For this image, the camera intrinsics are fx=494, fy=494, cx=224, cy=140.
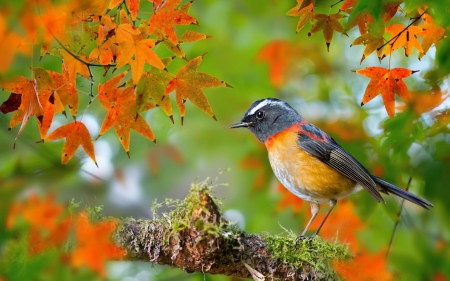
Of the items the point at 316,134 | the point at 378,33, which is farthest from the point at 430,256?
the point at 378,33

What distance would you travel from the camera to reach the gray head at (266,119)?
5.10m

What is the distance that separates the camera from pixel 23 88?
301 cm

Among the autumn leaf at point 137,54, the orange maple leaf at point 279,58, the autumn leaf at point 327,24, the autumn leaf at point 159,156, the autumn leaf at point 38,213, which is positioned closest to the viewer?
the autumn leaf at point 137,54

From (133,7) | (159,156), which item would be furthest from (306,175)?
(159,156)

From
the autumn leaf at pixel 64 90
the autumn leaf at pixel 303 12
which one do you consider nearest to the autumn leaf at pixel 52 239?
the autumn leaf at pixel 64 90

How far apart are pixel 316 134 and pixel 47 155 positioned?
9.69 ft

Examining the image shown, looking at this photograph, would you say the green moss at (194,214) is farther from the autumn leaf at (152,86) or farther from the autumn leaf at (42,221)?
the autumn leaf at (42,221)

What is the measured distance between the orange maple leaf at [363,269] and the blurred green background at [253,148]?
29 centimetres

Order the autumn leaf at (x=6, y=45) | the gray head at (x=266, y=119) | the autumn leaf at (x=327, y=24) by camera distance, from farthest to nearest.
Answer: the gray head at (x=266, y=119), the autumn leaf at (x=327, y=24), the autumn leaf at (x=6, y=45)

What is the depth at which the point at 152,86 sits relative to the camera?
10.5ft

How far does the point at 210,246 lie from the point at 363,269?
5.14 ft

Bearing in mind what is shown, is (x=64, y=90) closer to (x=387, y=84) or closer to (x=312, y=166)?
(x=387, y=84)

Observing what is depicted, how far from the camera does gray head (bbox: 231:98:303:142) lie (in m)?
5.10

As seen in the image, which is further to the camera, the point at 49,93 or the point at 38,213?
the point at 38,213
